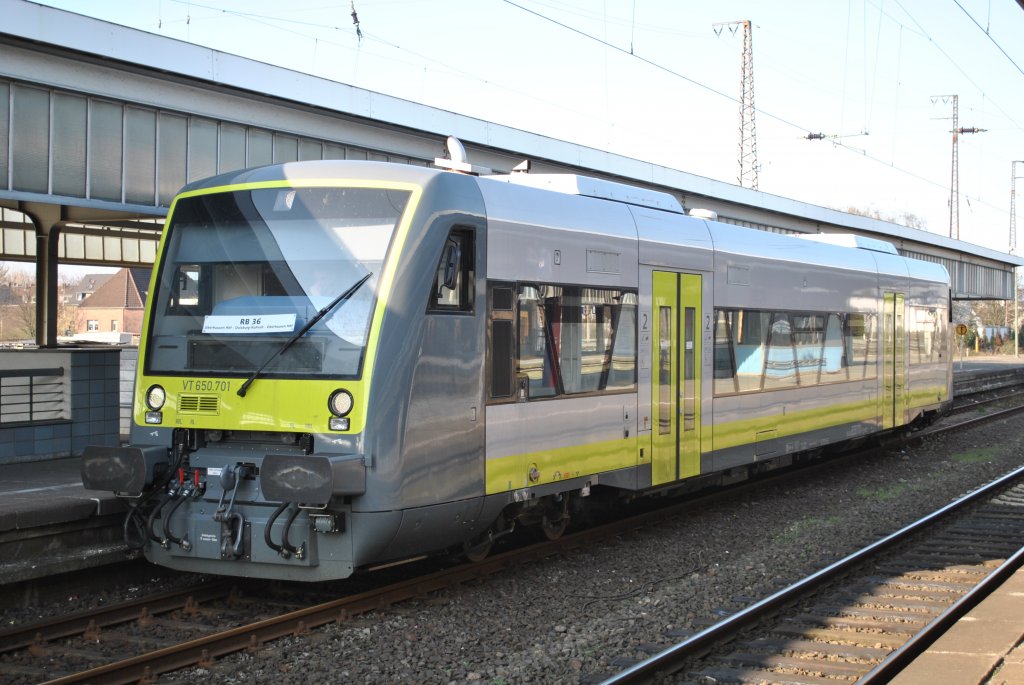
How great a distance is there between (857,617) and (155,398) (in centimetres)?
537

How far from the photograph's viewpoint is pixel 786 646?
276 inches

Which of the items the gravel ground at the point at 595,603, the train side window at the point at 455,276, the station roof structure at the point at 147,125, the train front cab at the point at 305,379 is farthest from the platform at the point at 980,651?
the station roof structure at the point at 147,125

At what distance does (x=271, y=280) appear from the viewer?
763cm

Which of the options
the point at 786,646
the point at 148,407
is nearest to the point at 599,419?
the point at 786,646

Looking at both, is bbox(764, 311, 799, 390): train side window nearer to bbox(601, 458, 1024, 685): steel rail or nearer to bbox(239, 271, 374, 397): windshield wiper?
bbox(601, 458, 1024, 685): steel rail

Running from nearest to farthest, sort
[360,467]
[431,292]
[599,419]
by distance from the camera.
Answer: [360,467] < [431,292] < [599,419]

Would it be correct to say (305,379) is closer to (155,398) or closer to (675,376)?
(155,398)

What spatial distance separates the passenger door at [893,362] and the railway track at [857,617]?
17.6ft

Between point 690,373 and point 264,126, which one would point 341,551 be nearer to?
point 690,373

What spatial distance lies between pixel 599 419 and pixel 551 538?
1218 mm

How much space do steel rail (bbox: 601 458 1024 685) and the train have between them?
6.26ft

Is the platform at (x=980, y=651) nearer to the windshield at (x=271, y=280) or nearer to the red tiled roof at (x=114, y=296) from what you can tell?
the windshield at (x=271, y=280)

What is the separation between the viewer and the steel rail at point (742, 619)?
244 inches

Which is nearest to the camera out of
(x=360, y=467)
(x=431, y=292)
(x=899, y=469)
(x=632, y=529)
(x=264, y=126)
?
(x=360, y=467)
